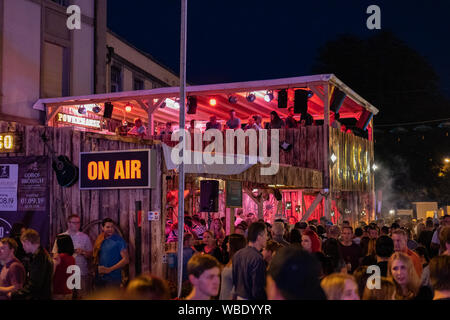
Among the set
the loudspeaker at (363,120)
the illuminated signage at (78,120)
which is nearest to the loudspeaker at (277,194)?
the loudspeaker at (363,120)

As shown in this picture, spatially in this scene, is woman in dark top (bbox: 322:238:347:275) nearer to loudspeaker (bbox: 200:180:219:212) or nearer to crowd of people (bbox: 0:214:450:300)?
crowd of people (bbox: 0:214:450:300)

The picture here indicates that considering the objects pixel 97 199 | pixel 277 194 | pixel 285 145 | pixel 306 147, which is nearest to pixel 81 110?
pixel 285 145

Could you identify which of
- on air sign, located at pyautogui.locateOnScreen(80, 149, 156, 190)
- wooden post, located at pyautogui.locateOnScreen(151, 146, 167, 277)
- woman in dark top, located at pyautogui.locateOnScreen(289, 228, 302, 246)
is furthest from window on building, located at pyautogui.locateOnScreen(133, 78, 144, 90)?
woman in dark top, located at pyautogui.locateOnScreen(289, 228, 302, 246)

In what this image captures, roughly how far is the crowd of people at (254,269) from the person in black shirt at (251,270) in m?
0.01

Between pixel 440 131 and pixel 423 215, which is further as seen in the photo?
pixel 440 131

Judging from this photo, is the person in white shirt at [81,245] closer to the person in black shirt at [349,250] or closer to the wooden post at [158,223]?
the wooden post at [158,223]

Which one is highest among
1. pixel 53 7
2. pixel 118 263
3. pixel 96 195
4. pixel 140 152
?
pixel 53 7

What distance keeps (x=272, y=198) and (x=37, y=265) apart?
50.5ft

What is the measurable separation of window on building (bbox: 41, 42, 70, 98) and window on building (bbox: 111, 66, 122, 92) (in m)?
5.45

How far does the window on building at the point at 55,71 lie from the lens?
21328mm
